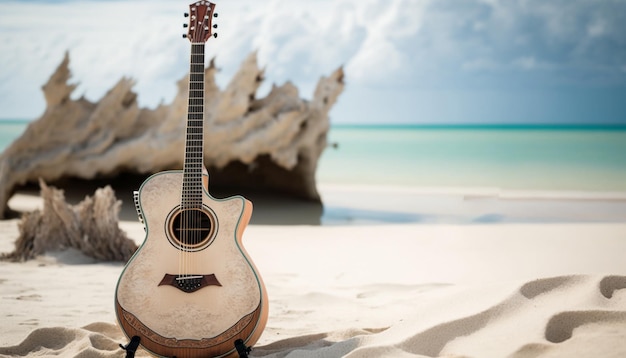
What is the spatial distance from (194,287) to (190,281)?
33mm

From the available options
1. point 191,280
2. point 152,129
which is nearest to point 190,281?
point 191,280

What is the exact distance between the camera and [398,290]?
5438mm

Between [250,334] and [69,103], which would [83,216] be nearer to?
[250,334]

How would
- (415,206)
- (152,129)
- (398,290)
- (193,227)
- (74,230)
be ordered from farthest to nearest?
(415,206)
(152,129)
(74,230)
(398,290)
(193,227)

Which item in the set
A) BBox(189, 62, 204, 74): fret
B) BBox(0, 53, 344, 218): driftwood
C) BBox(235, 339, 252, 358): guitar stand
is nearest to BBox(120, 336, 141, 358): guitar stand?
BBox(235, 339, 252, 358): guitar stand

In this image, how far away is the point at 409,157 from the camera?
29609 mm

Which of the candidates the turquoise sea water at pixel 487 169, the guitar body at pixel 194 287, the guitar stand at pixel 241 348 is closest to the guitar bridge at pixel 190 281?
the guitar body at pixel 194 287

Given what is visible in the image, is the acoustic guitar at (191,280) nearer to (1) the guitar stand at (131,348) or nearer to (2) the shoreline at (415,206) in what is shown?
(1) the guitar stand at (131,348)

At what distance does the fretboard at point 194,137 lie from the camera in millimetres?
3572

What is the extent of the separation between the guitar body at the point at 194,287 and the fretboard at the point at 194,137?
0.05 metres

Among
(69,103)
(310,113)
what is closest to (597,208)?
(310,113)

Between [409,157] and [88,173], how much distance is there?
67.1 feet

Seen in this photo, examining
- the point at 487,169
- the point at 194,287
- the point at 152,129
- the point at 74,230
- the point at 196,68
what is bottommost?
the point at 487,169

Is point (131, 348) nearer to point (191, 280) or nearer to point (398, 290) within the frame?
point (191, 280)
